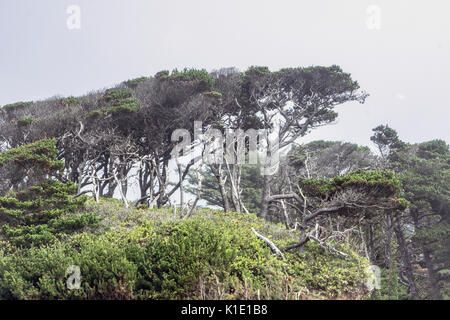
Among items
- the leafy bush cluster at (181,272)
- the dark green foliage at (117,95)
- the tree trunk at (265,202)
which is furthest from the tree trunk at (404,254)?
the dark green foliage at (117,95)

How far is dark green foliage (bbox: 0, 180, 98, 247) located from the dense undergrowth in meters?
0.03

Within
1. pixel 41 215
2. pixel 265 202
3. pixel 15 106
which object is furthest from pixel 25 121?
pixel 265 202

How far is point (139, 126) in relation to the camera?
18.5m

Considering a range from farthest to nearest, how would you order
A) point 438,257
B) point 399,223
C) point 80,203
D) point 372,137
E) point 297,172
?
point 297,172, point 372,137, point 399,223, point 438,257, point 80,203

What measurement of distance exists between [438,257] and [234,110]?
13.3 meters

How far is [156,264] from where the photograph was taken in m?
6.36

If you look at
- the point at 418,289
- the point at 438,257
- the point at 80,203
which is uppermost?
the point at 80,203

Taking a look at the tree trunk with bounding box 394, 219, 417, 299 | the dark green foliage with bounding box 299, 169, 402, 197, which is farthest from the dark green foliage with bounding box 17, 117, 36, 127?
the tree trunk with bounding box 394, 219, 417, 299

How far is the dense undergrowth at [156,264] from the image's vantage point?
5.83m

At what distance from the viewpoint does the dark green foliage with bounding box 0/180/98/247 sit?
354 inches

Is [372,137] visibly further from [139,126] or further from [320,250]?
[139,126]

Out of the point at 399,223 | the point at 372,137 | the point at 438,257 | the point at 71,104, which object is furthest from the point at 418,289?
the point at 71,104

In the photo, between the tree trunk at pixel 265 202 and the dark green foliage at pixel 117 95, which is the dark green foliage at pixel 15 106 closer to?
the dark green foliage at pixel 117 95

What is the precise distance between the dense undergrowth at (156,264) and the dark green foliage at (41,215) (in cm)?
3
